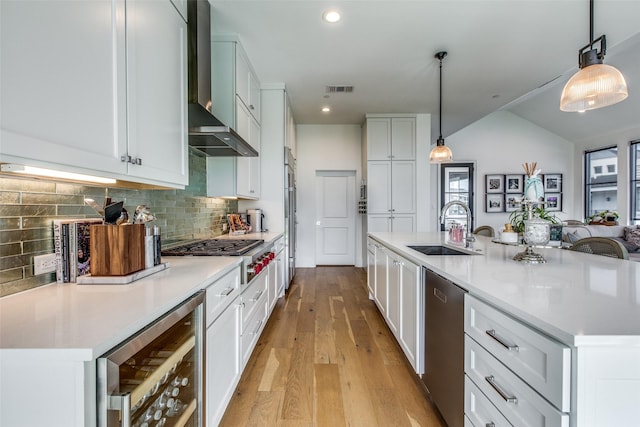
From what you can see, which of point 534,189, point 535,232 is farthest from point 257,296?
point 534,189

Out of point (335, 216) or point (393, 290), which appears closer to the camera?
point (393, 290)

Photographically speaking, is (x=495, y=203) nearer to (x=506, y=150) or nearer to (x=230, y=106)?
(x=506, y=150)

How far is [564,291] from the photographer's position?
3.44ft

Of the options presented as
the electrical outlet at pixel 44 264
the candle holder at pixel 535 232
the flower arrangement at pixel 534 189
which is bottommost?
the electrical outlet at pixel 44 264

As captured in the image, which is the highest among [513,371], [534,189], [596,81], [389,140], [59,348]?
[389,140]

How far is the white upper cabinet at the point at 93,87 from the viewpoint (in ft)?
2.48

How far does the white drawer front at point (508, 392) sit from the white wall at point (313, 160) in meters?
4.48

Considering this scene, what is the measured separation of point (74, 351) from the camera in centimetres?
63

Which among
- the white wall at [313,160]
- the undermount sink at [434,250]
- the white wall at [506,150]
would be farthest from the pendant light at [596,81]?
the white wall at [506,150]

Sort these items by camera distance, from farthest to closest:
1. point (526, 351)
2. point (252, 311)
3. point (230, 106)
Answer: point (230, 106), point (252, 311), point (526, 351)

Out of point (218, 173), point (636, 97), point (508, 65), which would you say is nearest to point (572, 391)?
point (218, 173)

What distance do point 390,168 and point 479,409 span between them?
4.25 meters

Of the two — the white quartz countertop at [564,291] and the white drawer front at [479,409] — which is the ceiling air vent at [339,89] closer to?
the white quartz countertop at [564,291]

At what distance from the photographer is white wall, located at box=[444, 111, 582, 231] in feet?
24.0
